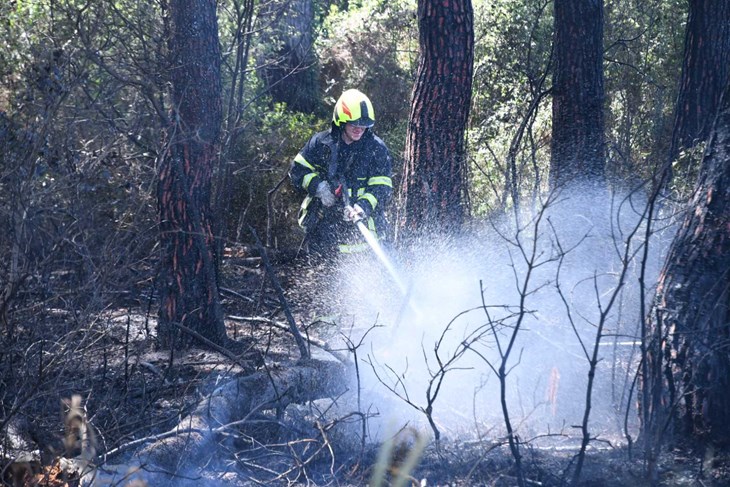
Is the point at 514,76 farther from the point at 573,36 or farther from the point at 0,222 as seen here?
the point at 0,222

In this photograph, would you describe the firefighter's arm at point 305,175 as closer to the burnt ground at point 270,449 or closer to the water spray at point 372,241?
the water spray at point 372,241

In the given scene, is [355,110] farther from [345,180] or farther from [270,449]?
[270,449]

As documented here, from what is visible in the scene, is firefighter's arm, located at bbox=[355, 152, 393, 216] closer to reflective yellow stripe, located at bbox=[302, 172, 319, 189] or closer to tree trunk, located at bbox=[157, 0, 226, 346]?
reflective yellow stripe, located at bbox=[302, 172, 319, 189]

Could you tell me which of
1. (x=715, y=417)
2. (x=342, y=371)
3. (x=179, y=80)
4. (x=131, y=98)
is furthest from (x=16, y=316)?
(x=131, y=98)

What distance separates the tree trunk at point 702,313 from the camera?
4.09 m

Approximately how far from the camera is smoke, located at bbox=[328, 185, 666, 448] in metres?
5.27

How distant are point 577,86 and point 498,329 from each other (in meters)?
3.99

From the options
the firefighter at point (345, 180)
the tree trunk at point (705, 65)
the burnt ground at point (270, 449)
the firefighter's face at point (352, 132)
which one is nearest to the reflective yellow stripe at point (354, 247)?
the firefighter at point (345, 180)

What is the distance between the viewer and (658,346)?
4168 mm

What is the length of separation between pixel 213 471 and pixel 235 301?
3859mm

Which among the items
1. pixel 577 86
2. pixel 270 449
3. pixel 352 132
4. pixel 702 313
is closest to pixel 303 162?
pixel 352 132

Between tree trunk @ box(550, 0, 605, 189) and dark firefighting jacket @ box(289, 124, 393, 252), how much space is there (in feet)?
6.84

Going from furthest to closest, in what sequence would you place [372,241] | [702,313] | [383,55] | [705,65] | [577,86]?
[383,55], [705,65], [577,86], [372,241], [702,313]

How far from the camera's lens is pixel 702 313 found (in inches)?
162
